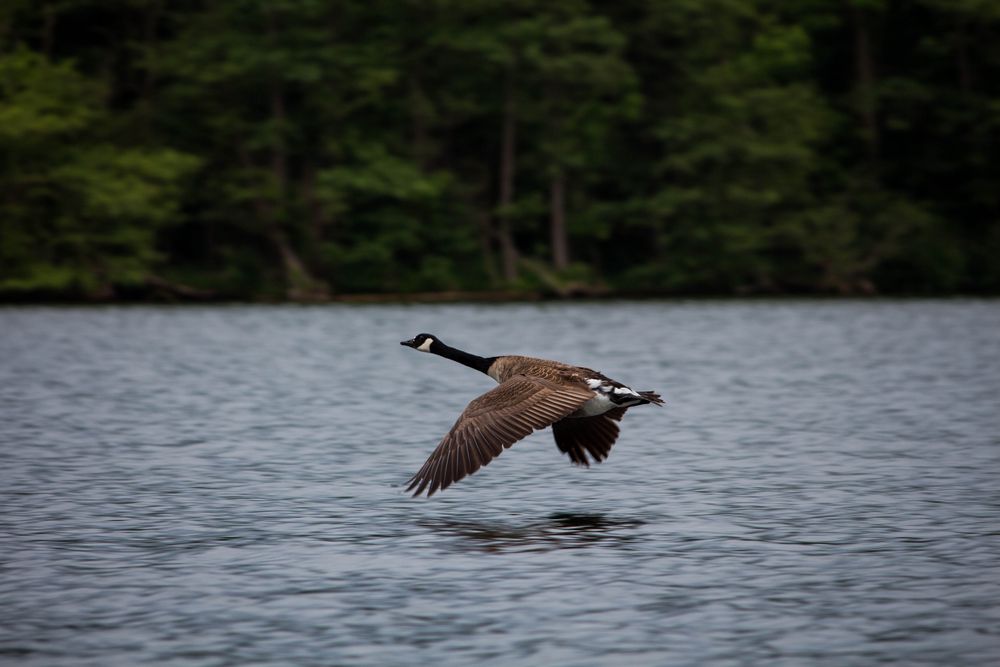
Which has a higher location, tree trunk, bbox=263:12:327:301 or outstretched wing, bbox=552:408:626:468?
tree trunk, bbox=263:12:327:301

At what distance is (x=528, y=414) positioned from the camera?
39.1 ft

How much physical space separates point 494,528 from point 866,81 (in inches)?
2410

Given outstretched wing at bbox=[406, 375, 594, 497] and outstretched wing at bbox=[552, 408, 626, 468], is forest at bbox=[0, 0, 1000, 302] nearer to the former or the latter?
outstretched wing at bbox=[552, 408, 626, 468]

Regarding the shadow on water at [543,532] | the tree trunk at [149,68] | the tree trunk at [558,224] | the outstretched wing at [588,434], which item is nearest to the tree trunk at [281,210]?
the tree trunk at [149,68]

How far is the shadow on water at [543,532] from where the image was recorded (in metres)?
11.2

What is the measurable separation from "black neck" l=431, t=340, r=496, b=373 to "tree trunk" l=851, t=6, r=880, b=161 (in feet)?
180

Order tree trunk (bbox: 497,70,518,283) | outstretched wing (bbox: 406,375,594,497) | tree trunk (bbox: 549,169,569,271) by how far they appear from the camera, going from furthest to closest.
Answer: tree trunk (bbox: 549,169,569,271) → tree trunk (bbox: 497,70,518,283) → outstretched wing (bbox: 406,375,594,497)

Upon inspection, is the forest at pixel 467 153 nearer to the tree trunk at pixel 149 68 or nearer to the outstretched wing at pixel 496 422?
the tree trunk at pixel 149 68

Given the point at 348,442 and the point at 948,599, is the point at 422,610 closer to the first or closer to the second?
the point at 948,599

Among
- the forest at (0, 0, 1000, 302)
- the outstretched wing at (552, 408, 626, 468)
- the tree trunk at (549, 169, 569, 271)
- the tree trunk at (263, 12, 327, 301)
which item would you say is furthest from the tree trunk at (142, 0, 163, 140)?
the outstretched wing at (552, 408, 626, 468)

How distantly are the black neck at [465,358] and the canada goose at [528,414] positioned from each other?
0.03 m

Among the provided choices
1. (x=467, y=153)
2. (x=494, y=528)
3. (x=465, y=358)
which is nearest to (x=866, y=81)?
(x=467, y=153)

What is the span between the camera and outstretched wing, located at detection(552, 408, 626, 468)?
13500 millimetres

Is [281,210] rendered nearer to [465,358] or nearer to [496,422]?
[465,358]
